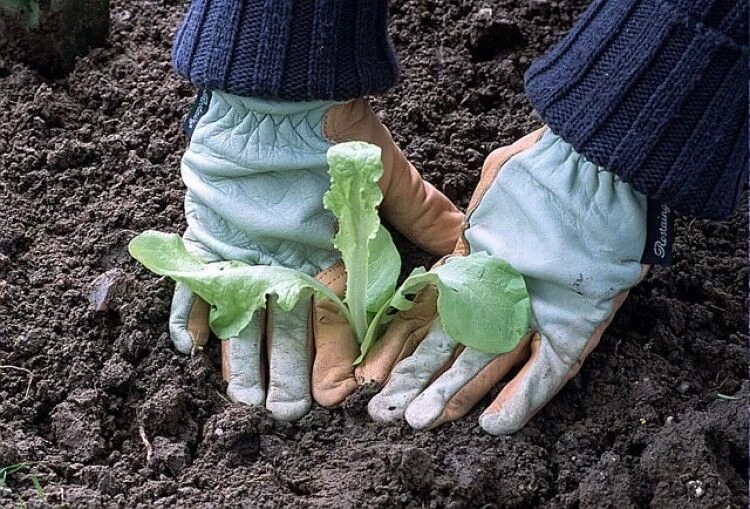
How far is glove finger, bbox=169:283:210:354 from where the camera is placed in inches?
68.5

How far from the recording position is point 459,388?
163 centimetres

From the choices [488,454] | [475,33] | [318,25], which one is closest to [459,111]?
[475,33]

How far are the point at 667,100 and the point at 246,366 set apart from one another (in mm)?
725

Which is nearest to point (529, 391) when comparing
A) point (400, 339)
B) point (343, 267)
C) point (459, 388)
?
point (459, 388)

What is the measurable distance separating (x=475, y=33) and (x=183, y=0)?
634 millimetres

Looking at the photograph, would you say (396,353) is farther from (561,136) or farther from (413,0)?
(413,0)

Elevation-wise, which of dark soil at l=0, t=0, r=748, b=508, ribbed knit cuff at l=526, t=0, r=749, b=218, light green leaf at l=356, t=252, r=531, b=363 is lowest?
dark soil at l=0, t=0, r=748, b=508

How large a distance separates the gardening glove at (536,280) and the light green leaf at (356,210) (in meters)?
0.10

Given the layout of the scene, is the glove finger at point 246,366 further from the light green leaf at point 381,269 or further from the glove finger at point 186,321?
the light green leaf at point 381,269

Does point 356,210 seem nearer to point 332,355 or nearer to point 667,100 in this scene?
point 332,355

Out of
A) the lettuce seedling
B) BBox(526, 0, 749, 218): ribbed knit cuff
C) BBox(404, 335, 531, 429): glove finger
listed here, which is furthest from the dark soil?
BBox(526, 0, 749, 218): ribbed knit cuff

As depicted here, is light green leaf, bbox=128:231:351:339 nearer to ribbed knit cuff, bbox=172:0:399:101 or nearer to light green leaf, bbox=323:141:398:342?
light green leaf, bbox=323:141:398:342

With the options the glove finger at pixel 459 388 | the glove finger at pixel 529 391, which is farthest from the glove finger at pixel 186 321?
the glove finger at pixel 529 391

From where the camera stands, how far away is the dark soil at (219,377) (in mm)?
1531
